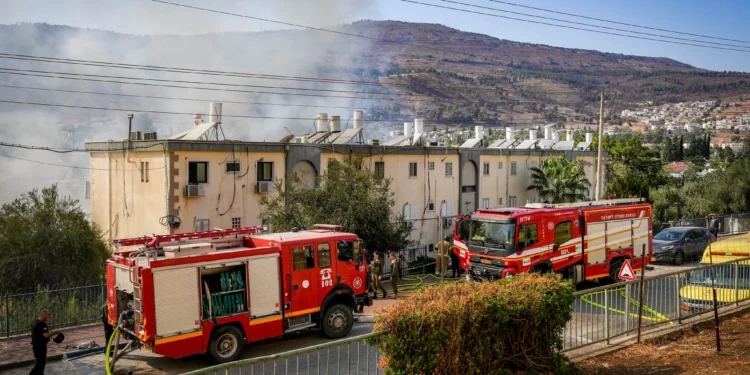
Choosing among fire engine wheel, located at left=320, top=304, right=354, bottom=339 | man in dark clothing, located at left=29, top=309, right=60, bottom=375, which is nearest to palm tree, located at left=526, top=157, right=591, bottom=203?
fire engine wheel, located at left=320, top=304, right=354, bottom=339

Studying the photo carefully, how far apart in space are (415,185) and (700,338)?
22.3 meters

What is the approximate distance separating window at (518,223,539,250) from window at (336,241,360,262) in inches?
251

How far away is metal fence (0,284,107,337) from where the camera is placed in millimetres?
15883

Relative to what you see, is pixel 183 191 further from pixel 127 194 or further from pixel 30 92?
pixel 30 92

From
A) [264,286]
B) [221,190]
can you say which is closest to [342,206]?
[221,190]

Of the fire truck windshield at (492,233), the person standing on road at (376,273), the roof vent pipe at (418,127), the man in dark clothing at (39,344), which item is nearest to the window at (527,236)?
the fire truck windshield at (492,233)

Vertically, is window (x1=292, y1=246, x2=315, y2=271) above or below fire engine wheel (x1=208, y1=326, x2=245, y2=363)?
above

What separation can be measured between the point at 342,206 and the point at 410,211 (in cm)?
1120

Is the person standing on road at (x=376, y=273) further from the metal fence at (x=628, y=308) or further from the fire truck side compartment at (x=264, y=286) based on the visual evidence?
the fire truck side compartment at (x=264, y=286)

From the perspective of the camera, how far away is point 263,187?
27.8 metres

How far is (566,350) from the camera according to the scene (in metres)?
11.8

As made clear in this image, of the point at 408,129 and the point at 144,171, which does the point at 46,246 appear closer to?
the point at 144,171

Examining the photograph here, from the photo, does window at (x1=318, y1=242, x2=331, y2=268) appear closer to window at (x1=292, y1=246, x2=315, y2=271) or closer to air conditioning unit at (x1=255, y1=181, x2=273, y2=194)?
window at (x1=292, y1=246, x2=315, y2=271)

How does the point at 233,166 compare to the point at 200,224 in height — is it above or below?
above
